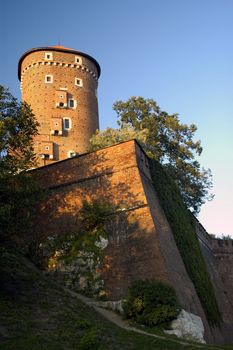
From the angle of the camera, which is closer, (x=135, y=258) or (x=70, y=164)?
(x=135, y=258)

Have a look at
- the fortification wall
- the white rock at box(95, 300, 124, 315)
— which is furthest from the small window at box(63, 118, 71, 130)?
the white rock at box(95, 300, 124, 315)

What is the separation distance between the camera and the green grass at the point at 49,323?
934 cm

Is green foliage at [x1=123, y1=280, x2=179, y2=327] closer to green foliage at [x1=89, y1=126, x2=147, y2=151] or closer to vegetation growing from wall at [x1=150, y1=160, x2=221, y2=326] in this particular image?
vegetation growing from wall at [x1=150, y1=160, x2=221, y2=326]

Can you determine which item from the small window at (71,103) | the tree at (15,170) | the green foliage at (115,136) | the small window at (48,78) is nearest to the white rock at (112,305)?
the tree at (15,170)

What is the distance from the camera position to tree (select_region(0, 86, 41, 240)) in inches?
516

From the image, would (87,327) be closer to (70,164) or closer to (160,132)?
(70,164)

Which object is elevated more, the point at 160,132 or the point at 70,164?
the point at 160,132

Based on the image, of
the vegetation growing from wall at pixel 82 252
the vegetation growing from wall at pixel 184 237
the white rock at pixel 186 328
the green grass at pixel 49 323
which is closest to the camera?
the green grass at pixel 49 323

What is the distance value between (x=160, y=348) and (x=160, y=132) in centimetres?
2145

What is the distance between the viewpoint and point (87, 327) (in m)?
10.6

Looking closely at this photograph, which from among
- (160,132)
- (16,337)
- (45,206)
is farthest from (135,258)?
(160,132)

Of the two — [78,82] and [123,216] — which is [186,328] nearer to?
[123,216]

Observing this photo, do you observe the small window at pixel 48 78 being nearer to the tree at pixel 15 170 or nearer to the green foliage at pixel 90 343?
the tree at pixel 15 170

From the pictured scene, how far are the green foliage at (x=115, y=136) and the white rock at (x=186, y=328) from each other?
13.8m
